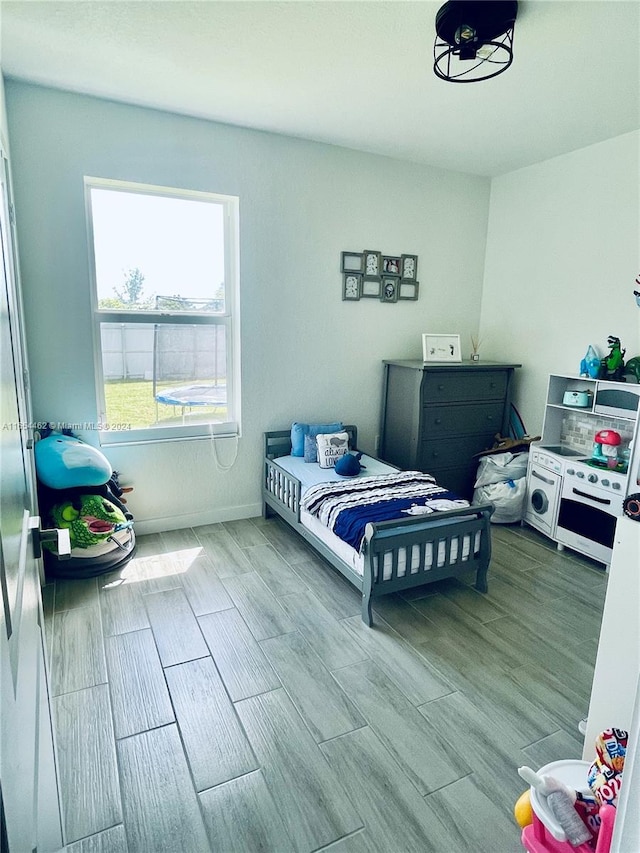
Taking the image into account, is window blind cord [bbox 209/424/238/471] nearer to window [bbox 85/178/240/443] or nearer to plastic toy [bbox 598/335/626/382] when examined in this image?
window [bbox 85/178/240/443]

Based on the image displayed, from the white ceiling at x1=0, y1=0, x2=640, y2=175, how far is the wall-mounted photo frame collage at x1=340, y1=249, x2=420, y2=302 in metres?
0.81

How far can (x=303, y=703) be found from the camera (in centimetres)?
194

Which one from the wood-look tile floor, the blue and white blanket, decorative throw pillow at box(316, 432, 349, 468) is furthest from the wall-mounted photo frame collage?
the wood-look tile floor

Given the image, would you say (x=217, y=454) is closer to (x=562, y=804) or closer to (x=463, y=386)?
(x=463, y=386)

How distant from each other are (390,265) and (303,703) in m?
3.16

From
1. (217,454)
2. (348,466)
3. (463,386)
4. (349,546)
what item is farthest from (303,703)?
(463,386)

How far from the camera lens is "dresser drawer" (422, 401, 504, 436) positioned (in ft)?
12.3

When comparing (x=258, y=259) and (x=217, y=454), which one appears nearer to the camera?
(x=258, y=259)

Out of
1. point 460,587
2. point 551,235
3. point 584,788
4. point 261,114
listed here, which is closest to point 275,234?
point 261,114

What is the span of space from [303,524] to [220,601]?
2.35 ft

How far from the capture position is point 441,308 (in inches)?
167

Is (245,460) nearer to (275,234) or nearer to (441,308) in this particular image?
(275,234)

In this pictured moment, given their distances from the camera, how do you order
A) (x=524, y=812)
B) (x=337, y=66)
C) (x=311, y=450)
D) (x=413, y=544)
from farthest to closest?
(x=311, y=450) < (x=413, y=544) < (x=337, y=66) < (x=524, y=812)

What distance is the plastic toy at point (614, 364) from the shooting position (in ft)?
10.4
